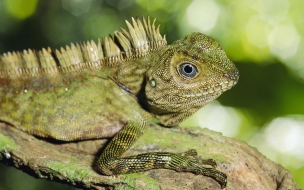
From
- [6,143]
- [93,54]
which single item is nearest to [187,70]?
[93,54]

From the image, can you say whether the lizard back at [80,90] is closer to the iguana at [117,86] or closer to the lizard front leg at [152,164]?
the iguana at [117,86]

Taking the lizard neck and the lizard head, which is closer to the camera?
the lizard head

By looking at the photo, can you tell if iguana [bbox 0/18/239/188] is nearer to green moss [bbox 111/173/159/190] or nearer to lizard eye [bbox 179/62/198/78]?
lizard eye [bbox 179/62/198/78]

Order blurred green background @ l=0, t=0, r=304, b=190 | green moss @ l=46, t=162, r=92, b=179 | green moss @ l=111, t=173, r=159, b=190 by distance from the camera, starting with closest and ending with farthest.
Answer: green moss @ l=111, t=173, r=159, b=190, green moss @ l=46, t=162, r=92, b=179, blurred green background @ l=0, t=0, r=304, b=190

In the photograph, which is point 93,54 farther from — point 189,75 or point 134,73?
point 189,75

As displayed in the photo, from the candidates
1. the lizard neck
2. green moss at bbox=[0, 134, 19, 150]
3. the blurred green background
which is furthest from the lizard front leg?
the blurred green background

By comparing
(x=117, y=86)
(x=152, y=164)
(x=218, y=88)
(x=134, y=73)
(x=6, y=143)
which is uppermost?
(x=218, y=88)

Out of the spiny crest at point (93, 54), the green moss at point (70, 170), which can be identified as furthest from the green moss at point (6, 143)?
the spiny crest at point (93, 54)
